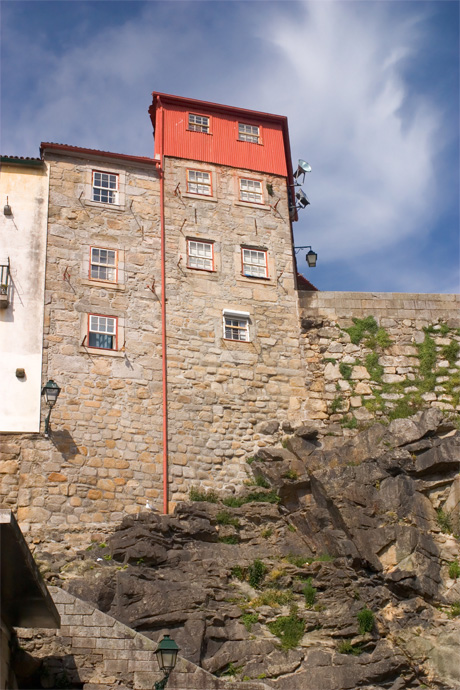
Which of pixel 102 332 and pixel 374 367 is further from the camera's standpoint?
pixel 374 367

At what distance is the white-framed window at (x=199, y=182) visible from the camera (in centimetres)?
2407

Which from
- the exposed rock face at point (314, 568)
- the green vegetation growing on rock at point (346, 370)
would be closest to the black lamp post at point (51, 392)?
the exposed rock face at point (314, 568)

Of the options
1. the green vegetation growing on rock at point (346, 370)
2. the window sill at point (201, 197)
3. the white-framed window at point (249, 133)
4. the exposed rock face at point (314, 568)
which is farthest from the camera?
the white-framed window at point (249, 133)

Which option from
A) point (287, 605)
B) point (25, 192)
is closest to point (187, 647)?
point (287, 605)

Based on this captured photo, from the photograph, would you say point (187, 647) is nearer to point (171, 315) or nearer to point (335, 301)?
point (171, 315)

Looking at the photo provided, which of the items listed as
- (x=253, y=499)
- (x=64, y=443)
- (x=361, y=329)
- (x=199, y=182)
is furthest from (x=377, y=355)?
(x=64, y=443)

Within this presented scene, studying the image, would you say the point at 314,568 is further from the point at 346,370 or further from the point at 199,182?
the point at 199,182

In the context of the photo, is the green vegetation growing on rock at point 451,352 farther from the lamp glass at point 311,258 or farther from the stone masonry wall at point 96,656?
the stone masonry wall at point 96,656

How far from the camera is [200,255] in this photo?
912 inches

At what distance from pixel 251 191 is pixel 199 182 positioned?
5.06 feet

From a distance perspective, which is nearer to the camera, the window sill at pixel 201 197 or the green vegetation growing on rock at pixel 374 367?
the green vegetation growing on rock at pixel 374 367

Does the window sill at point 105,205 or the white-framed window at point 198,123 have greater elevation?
the white-framed window at point 198,123

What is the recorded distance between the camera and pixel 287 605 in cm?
1697

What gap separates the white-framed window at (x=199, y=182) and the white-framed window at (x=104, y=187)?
82.9 inches
